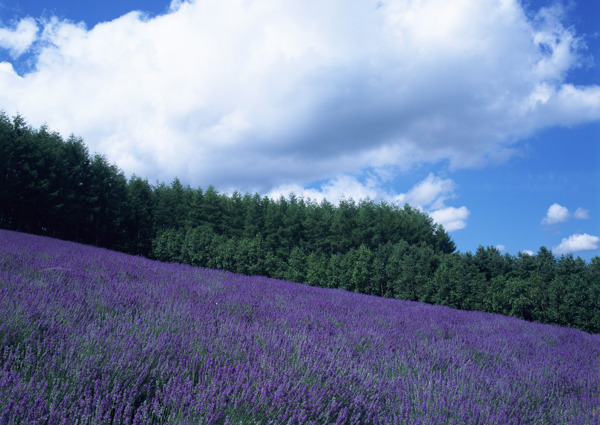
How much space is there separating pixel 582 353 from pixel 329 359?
542 centimetres

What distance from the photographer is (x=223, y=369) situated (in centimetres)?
175

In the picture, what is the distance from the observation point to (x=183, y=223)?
34.0 meters

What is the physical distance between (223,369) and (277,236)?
29.8 m

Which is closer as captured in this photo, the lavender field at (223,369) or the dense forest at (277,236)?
the lavender field at (223,369)

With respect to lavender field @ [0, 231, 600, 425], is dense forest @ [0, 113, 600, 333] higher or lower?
higher

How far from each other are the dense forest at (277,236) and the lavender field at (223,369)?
1187 cm

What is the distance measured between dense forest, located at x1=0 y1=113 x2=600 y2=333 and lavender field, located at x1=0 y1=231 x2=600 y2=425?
11.9 metres

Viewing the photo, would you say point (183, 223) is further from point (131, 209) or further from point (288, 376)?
point (288, 376)

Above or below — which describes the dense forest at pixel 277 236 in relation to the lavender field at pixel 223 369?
above

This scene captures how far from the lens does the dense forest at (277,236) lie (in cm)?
1470

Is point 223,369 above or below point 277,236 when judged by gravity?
below

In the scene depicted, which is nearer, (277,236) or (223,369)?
(223,369)

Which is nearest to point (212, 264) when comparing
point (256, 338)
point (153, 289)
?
point (153, 289)

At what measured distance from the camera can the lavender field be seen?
1451 millimetres
